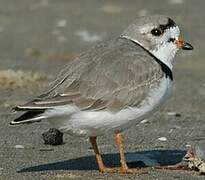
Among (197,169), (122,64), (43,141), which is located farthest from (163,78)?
(43,141)

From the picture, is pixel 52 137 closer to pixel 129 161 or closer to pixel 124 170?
pixel 129 161

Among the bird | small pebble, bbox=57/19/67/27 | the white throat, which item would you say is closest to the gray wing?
the bird

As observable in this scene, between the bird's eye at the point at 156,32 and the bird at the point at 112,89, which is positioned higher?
the bird's eye at the point at 156,32

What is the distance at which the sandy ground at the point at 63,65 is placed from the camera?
6.79m

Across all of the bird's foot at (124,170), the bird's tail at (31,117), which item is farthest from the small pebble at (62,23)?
the bird's tail at (31,117)

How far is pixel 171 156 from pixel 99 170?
814 millimetres

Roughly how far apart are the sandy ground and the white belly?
38cm

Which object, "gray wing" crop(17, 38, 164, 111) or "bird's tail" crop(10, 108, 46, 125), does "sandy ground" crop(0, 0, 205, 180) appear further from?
"gray wing" crop(17, 38, 164, 111)

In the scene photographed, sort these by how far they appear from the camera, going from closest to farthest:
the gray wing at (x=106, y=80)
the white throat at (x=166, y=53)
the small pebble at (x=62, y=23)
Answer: the gray wing at (x=106, y=80) < the white throat at (x=166, y=53) < the small pebble at (x=62, y=23)

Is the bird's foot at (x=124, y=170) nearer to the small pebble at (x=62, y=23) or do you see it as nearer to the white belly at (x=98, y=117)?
the white belly at (x=98, y=117)

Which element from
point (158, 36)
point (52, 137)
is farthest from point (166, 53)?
point (52, 137)

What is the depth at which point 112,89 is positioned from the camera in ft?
20.6

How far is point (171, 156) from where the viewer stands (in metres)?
7.05

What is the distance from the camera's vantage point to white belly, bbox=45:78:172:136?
6109mm
